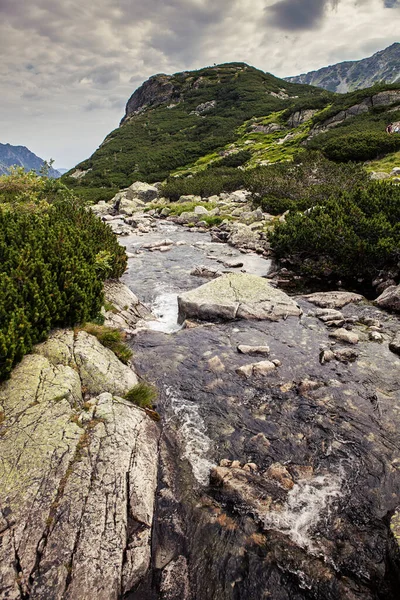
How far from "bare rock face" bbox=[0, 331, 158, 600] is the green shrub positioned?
43cm

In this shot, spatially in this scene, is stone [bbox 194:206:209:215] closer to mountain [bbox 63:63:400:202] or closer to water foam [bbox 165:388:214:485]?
mountain [bbox 63:63:400:202]

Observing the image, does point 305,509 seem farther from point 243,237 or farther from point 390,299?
point 243,237

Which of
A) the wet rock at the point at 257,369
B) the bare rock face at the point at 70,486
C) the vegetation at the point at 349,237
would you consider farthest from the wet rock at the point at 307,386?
the vegetation at the point at 349,237

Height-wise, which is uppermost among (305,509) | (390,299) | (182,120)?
(182,120)

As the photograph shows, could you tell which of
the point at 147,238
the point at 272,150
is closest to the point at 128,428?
the point at 147,238

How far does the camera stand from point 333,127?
55219 mm

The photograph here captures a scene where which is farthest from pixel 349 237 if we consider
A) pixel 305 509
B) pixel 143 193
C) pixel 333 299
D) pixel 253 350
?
pixel 143 193

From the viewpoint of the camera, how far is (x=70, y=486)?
4.81m

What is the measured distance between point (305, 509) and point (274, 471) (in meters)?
0.78

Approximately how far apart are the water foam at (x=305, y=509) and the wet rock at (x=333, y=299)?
847cm

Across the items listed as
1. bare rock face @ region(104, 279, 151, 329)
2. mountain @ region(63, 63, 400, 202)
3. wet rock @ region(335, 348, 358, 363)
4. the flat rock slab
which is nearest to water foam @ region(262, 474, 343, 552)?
wet rock @ region(335, 348, 358, 363)

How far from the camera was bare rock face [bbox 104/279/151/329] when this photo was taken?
1117 centimetres

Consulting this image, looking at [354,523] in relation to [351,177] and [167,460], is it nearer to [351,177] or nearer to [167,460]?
[167,460]

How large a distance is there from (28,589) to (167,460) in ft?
9.02
